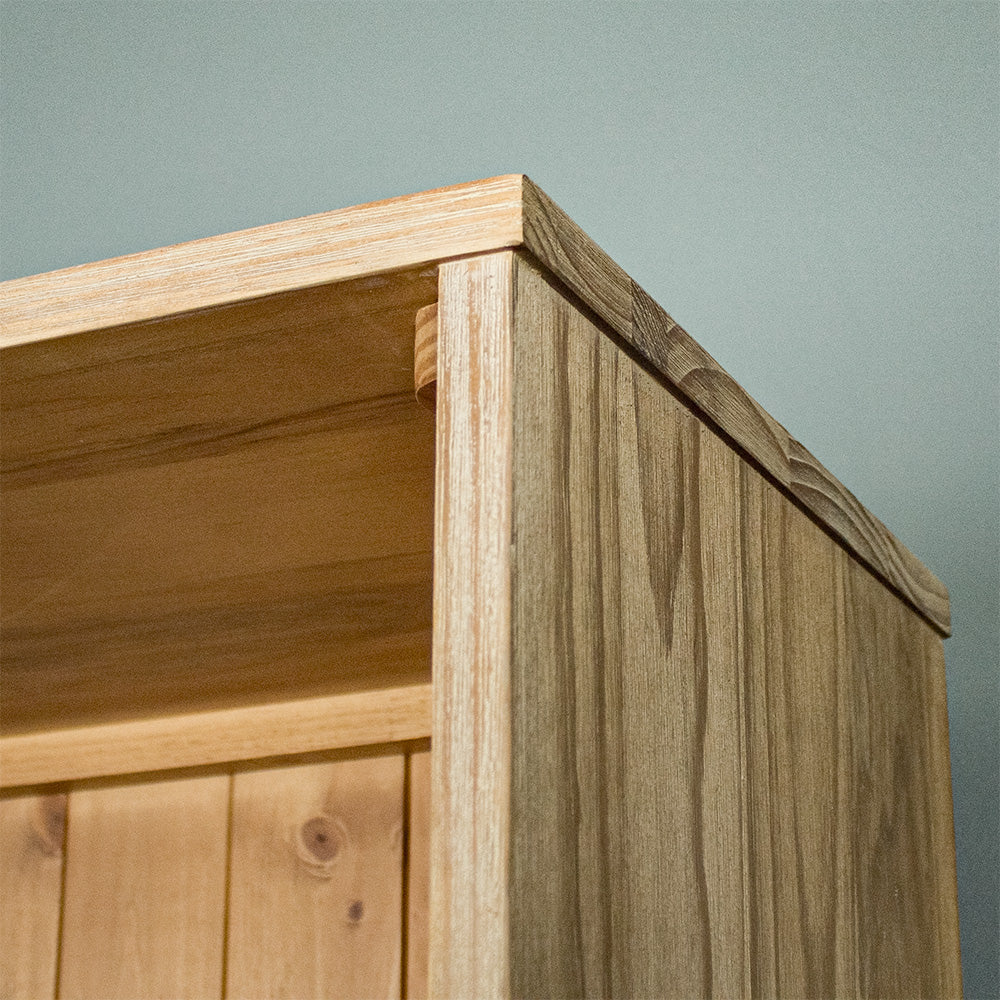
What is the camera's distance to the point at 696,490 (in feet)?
1.84


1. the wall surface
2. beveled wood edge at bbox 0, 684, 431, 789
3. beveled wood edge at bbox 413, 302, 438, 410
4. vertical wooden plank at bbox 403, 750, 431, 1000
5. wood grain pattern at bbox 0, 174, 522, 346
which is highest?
the wall surface

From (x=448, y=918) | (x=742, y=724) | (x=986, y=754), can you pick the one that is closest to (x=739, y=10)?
(x=986, y=754)

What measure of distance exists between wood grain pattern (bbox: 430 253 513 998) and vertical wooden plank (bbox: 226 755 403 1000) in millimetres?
509

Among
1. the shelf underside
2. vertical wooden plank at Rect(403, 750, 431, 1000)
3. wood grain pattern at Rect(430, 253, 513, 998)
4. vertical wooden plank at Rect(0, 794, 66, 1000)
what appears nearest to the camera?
wood grain pattern at Rect(430, 253, 513, 998)

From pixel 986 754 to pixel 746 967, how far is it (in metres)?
0.42

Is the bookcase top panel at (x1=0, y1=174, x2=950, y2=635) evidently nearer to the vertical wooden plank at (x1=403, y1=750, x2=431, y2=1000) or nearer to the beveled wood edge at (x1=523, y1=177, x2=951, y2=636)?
the beveled wood edge at (x1=523, y1=177, x2=951, y2=636)

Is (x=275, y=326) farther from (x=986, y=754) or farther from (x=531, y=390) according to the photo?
(x=986, y=754)

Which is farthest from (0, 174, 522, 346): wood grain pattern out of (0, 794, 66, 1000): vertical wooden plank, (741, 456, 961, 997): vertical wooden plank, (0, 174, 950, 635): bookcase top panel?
(0, 794, 66, 1000): vertical wooden plank

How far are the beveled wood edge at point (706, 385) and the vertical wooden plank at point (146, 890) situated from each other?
18.8 inches

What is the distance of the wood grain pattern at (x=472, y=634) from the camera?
395 mm

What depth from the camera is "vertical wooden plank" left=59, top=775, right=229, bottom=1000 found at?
94cm

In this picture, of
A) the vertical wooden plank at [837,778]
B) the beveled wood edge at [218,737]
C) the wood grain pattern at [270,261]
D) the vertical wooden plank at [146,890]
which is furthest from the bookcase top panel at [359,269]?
the vertical wooden plank at [146,890]

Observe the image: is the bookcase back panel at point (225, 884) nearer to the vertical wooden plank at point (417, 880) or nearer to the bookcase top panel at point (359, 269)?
the vertical wooden plank at point (417, 880)

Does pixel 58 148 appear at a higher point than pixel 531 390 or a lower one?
higher
